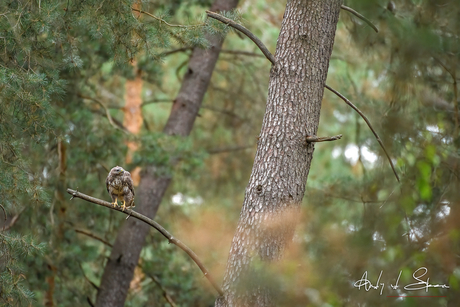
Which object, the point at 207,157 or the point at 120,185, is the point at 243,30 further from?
the point at 207,157

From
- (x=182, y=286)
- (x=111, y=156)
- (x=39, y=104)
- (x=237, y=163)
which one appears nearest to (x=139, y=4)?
(x=39, y=104)

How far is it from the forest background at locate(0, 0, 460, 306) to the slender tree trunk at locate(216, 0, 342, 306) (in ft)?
0.79

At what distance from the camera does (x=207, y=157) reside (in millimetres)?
7859

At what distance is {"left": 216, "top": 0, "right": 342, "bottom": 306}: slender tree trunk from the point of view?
4.10 metres

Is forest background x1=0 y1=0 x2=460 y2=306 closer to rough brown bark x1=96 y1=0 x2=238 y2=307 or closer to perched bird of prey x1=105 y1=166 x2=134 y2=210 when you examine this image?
rough brown bark x1=96 y1=0 x2=238 y2=307

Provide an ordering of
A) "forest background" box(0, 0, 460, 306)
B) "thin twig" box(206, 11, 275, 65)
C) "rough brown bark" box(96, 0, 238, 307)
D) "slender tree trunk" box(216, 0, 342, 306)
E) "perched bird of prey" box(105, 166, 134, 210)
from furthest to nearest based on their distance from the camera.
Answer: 1. "rough brown bark" box(96, 0, 238, 307)
2. "perched bird of prey" box(105, 166, 134, 210)
3. "thin twig" box(206, 11, 275, 65)
4. "slender tree trunk" box(216, 0, 342, 306)
5. "forest background" box(0, 0, 460, 306)

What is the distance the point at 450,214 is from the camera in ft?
9.20

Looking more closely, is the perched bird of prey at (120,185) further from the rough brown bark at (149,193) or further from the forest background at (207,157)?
the rough brown bark at (149,193)

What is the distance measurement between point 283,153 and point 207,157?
364 cm

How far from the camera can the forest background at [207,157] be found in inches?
123

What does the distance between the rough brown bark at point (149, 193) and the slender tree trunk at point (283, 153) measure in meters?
2.96

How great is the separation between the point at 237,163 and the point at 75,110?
4.30 metres

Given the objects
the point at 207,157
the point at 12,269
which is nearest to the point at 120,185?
the point at 12,269

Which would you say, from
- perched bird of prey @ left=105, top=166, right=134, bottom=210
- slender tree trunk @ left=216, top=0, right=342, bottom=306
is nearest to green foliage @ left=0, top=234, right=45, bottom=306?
perched bird of prey @ left=105, top=166, right=134, bottom=210
